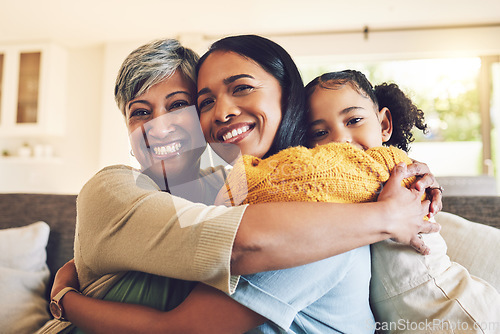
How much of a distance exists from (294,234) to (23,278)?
130 cm

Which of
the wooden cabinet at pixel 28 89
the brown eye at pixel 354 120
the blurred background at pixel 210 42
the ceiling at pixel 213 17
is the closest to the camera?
the brown eye at pixel 354 120

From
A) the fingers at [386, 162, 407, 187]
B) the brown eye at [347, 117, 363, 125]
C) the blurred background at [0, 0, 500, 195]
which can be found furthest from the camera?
the blurred background at [0, 0, 500, 195]

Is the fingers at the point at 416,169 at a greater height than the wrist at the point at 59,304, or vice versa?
the fingers at the point at 416,169

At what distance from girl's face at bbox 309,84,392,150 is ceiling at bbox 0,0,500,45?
2828 mm

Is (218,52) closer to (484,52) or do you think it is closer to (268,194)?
(268,194)

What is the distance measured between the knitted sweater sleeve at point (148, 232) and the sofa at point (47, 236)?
805 millimetres

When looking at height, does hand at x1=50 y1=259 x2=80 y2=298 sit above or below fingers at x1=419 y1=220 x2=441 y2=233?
below

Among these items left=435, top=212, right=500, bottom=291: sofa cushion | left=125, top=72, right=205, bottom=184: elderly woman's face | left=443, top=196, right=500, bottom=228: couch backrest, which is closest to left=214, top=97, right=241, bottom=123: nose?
left=125, top=72, right=205, bottom=184: elderly woman's face

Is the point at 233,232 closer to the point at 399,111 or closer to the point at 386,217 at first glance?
the point at 386,217

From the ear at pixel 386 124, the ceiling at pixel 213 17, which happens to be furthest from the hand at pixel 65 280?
the ceiling at pixel 213 17

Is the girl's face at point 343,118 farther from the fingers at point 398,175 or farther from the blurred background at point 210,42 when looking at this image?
the blurred background at point 210,42

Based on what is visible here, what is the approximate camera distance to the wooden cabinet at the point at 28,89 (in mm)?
4336

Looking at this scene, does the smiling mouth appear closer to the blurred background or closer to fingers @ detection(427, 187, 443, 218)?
fingers @ detection(427, 187, 443, 218)

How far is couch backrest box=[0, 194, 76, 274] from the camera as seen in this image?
1607 millimetres
